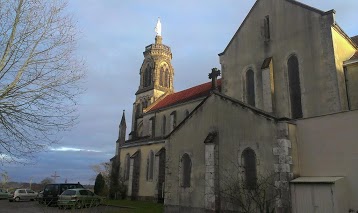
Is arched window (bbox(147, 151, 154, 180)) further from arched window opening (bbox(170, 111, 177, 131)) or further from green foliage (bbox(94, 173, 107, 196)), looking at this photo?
green foliage (bbox(94, 173, 107, 196))

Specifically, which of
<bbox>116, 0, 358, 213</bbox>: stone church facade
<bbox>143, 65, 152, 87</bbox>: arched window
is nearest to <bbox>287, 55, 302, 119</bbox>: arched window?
<bbox>116, 0, 358, 213</bbox>: stone church facade

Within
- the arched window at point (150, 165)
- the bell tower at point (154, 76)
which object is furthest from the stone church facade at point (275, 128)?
the bell tower at point (154, 76)

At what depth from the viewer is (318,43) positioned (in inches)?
779

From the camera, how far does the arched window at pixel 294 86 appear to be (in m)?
20.3

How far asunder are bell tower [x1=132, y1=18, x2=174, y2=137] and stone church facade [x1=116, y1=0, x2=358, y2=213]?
2136 cm

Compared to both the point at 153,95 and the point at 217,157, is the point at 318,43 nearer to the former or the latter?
the point at 217,157

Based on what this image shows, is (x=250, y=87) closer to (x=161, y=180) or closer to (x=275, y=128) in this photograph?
(x=275, y=128)

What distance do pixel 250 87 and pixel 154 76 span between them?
29.9 meters

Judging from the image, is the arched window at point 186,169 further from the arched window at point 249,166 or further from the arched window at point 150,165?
the arched window at point 150,165

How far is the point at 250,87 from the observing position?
23.3 meters

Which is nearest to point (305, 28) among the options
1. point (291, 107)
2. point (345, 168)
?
point (291, 107)

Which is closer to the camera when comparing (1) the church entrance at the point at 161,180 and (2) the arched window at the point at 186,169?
(2) the arched window at the point at 186,169

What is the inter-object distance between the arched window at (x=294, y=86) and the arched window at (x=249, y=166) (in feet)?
21.5

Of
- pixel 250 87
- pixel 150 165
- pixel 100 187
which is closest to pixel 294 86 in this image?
pixel 250 87
